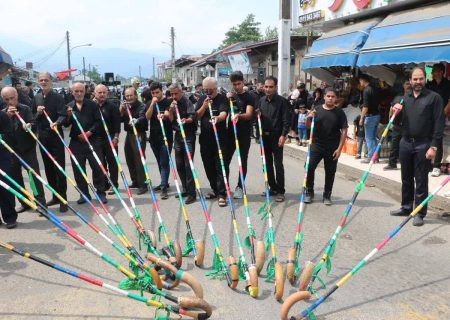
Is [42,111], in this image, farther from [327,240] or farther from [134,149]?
[327,240]

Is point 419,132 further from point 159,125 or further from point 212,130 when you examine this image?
point 159,125

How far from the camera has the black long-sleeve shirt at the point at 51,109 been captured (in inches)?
249

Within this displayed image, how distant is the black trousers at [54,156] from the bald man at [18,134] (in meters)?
0.28

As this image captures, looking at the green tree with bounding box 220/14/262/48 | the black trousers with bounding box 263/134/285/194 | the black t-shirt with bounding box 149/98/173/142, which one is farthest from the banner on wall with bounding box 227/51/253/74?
the green tree with bounding box 220/14/262/48

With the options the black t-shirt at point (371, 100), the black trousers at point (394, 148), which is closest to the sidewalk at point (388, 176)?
the black trousers at point (394, 148)

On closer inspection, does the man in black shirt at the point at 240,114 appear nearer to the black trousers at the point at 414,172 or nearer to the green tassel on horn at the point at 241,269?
the black trousers at the point at 414,172

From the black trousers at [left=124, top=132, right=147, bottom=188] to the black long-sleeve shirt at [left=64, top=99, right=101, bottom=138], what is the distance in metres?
0.83

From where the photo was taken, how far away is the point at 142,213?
6152 millimetres

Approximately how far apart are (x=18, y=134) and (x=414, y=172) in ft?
17.8

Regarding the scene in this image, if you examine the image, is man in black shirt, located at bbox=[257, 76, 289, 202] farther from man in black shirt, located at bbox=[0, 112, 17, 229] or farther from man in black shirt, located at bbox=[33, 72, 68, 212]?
man in black shirt, located at bbox=[0, 112, 17, 229]

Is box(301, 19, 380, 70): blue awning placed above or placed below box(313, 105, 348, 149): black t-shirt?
above

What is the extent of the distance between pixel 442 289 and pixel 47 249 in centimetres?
415

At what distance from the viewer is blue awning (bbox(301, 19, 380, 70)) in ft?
32.9

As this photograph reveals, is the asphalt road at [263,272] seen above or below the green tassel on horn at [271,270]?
below
